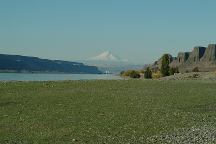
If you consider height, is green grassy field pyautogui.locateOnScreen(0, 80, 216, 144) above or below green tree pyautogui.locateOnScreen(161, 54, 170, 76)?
below

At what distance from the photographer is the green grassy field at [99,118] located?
72.3ft

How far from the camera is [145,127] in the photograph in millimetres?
A: 24766

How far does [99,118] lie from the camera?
27906 millimetres

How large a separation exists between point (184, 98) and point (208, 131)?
19009mm

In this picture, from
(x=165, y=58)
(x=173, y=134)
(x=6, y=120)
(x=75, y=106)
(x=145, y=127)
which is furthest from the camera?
(x=165, y=58)

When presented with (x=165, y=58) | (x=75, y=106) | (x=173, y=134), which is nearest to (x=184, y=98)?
(x=75, y=106)

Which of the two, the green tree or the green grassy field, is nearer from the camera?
the green grassy field

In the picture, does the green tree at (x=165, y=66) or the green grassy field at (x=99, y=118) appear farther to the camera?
the green tree at (x=165, y=66)

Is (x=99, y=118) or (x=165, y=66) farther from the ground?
(x=165, y=66)

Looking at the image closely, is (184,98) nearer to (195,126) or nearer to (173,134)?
(195,126)

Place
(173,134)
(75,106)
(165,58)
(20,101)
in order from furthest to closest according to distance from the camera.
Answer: (165,58) < (20,101) < (75,106) < (173,134)

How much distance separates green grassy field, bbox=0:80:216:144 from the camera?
22.0 m

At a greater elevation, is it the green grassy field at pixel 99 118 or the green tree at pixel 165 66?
the green tree at pixel 165 66

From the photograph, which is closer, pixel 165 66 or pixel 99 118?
pixel 99 118
